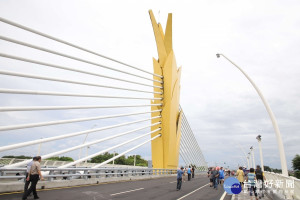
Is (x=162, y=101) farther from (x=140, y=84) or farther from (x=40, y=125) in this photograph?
(x=40, y=125)

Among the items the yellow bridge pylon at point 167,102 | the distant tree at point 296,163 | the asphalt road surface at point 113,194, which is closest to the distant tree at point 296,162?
the distant tree at point 296,163

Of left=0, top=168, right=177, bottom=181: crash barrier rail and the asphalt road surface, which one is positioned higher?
left=0, top=168, right=177, bottom=181: crash barrier rail

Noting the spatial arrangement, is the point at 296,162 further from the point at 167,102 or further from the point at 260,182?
the point at 260,182

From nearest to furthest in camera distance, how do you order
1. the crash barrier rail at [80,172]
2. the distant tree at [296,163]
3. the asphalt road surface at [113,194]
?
the asphalt road surface at [113,194] < the crash barrier rail at [80,172] < the distant tree at [296,163]

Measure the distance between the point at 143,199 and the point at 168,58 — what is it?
18755mm

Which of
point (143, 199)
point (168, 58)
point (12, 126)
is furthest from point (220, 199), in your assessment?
point (168, 58)

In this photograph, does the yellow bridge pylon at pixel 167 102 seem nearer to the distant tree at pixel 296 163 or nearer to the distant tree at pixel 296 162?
the distant tree at pixel 296 163

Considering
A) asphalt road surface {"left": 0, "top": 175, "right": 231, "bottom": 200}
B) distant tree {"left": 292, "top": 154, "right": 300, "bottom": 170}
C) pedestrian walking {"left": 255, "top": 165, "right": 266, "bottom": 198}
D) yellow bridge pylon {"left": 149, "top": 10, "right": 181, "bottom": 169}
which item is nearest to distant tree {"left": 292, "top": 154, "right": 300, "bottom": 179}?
distant tree {"left": 292, "top": 154, "right": 300, "bottom": 170}

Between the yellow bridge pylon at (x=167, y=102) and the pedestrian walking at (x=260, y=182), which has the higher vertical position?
the yellow bridge pylon at (x=167, y=102)

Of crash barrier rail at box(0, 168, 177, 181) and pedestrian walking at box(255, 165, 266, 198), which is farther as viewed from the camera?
pedestrian walking at box(255, 165, 266, 198)

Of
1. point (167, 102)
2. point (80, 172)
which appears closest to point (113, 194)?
point (80, 172)

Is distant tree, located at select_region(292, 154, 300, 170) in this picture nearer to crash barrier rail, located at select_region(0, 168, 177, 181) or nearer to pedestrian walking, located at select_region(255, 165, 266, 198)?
crash barrier rail, located at select_region(0, 168, 177, 181)

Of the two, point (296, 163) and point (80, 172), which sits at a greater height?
point (80, 172)

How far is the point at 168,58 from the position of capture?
2566 cm
